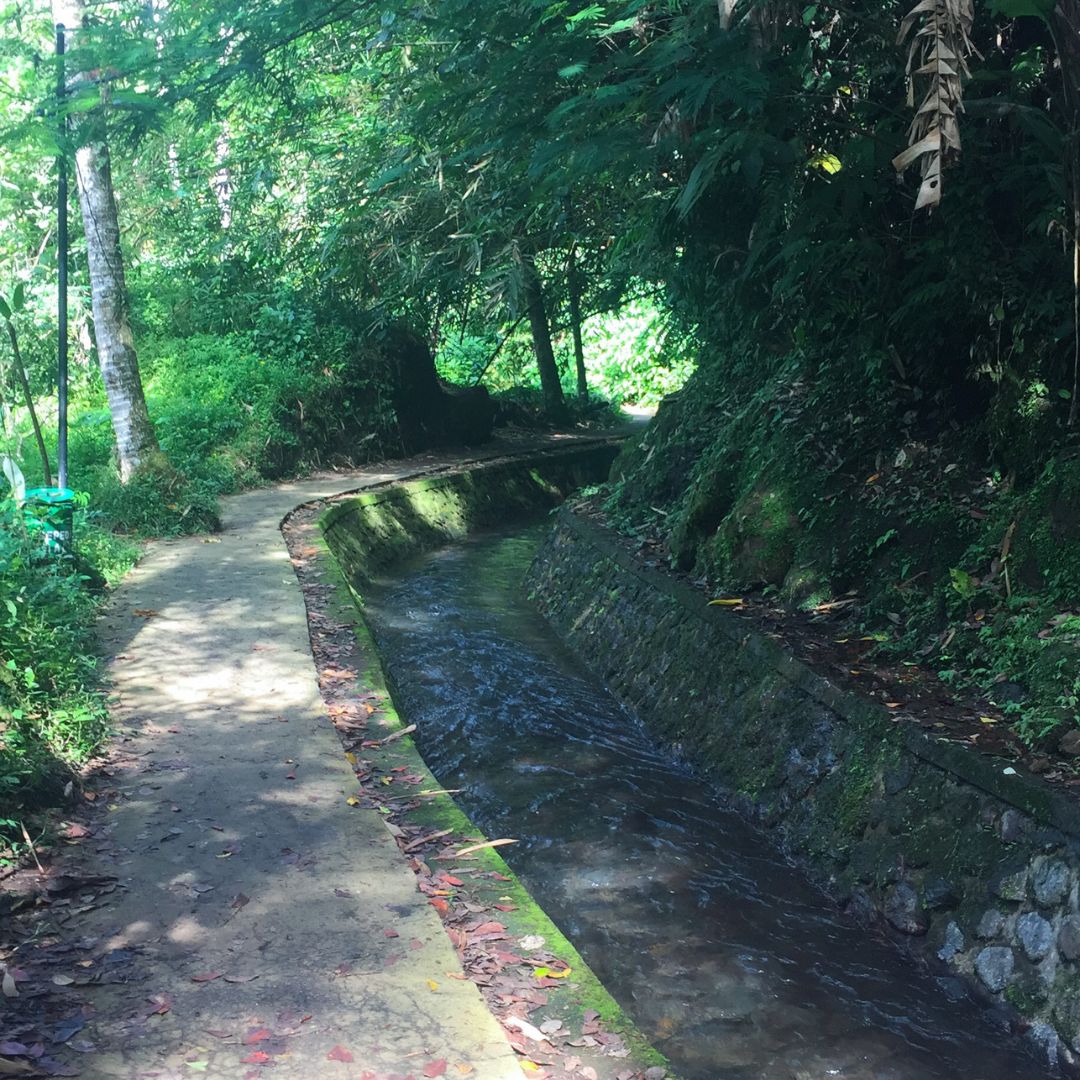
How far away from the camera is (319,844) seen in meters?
4.67

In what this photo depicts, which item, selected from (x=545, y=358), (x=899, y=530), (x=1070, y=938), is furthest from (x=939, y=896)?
(x=545, y=358)

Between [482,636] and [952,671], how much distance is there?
18.9 feet

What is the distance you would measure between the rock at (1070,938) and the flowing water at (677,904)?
425 millimetres

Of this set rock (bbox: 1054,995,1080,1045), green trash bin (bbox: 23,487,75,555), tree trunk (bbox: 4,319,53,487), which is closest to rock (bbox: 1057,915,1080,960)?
rock (bbox: 1054,995,1080,1045)

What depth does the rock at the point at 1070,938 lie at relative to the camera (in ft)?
13.0

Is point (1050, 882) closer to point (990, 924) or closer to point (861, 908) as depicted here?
point (990, 924)

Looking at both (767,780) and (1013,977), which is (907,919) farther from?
(767,780)

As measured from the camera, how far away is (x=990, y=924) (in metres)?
4.42

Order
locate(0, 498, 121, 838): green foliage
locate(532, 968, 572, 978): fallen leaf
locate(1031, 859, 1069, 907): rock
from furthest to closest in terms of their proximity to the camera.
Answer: locate(0, 498, 121, 838): green foliage, locate(1031, 859, 1069, 907): rock, locate(532, 968, 572, 978): fallen leaf

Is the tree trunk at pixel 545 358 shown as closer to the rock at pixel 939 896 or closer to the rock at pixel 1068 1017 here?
the rock at pixel 939 896

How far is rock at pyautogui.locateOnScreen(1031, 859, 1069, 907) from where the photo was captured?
4090 millimetres

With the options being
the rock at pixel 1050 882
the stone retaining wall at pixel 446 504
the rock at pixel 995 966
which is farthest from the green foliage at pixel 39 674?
the stone retaining wall at pixel 446 504

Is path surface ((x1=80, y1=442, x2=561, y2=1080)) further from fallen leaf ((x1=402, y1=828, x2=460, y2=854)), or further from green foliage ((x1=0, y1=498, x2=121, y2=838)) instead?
green foliage ((x1=0, y1=498, x2=121, y2=838))

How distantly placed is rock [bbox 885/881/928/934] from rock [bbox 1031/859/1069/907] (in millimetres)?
688
